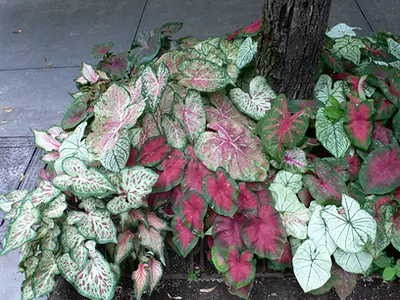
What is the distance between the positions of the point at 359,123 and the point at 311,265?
2.19ft

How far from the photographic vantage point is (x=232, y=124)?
1.92 m

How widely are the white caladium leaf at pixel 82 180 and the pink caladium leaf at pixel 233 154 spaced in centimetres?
43

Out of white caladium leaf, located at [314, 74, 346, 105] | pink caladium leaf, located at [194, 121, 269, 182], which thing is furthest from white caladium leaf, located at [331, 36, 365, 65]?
pink caladium leaf, located at [194, 121, 269, 182]

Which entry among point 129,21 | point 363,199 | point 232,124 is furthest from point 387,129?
point 129,21

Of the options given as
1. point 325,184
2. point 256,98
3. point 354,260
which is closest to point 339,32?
point 256,98

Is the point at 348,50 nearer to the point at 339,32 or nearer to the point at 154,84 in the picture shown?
the point at 339,32

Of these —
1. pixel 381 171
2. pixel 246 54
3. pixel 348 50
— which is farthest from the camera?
pixel 348 50

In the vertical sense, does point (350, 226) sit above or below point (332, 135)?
below

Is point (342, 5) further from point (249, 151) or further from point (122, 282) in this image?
point (122, 282)

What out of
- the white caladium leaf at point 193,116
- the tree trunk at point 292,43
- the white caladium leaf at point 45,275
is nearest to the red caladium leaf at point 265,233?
the white caladium leaf at point 193,116

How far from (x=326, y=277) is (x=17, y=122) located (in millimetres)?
2478

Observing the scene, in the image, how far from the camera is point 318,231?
5.65 feet

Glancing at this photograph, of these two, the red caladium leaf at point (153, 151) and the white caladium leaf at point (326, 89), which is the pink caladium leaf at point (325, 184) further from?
the red caladium leaf at point (153, 151)

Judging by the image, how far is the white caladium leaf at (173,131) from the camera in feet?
6.11
